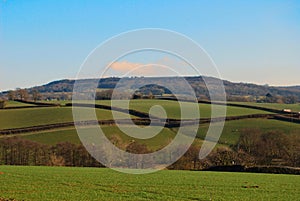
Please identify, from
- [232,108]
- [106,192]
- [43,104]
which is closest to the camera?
[106,192]

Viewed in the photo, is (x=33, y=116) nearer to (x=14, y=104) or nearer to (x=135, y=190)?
(x=14, y=104)

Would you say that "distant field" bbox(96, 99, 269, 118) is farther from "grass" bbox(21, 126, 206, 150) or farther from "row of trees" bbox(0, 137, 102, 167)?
"row of trees" bbox(0, 137, 102, 167)

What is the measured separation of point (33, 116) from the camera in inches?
3120

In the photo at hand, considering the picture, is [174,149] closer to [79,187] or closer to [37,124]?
[79,187]

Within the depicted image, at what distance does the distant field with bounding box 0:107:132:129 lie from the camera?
74812 millimetres

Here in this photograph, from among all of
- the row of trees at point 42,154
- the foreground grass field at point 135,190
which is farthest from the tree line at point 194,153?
the foreground grass field at point 135,190

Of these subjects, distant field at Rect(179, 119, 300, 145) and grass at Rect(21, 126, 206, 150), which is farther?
distant field at Rect(179, 119, 300, 145)

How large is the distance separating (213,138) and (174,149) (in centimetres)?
2036

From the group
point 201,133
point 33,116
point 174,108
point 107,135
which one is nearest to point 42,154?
point 107,135

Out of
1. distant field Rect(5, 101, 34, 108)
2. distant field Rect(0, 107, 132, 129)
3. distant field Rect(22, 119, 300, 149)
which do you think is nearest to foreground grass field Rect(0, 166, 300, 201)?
distant field Rect(22, 119, 300, 149)

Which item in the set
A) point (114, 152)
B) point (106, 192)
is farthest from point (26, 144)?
point (106, 192)

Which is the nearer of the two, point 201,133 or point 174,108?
point 201,133

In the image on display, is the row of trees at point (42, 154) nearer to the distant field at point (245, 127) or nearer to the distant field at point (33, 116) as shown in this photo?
the distant field at point (33, 116)

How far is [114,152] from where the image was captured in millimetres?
53906
